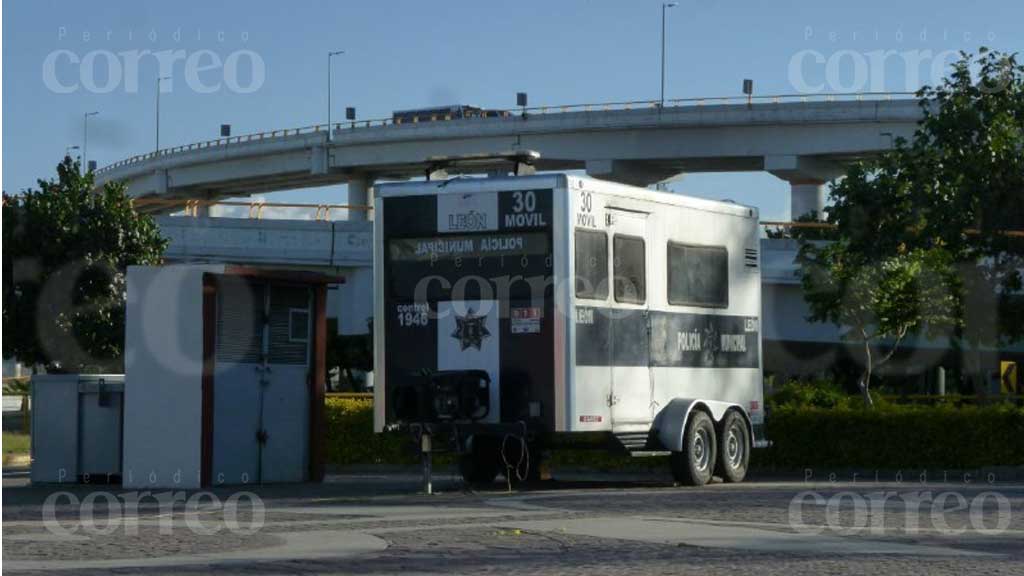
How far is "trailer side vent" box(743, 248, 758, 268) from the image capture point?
22047 millimetres

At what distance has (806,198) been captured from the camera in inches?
3184

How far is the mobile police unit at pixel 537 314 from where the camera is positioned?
18.6 m

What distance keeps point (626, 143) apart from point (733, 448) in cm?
5739

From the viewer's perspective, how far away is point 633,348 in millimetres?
19609

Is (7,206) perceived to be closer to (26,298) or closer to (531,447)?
(26,298)

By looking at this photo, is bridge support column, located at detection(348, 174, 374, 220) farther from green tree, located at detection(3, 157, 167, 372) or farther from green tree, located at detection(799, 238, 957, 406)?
green tree, located at detection(799, 238, 957, 406)

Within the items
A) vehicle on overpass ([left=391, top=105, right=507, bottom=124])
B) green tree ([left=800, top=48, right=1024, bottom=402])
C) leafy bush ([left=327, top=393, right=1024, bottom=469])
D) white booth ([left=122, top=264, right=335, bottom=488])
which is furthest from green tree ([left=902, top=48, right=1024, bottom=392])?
vehicle on overpass ([left=391, top=105, right=507, bottom=124])

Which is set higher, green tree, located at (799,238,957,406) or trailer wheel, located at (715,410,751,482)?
A: green tree, located at (799,238,957,406)

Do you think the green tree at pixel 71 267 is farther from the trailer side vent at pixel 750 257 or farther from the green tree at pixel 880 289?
the trailer side vent at pixel 750 257

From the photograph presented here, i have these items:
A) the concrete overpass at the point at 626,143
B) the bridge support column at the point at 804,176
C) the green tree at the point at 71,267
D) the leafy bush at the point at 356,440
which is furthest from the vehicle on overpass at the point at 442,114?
the leafy bush at the point at 356,440

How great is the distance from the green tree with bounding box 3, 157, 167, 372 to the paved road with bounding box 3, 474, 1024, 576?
21.8 metres

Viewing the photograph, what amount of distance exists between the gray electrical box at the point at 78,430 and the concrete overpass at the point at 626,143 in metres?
53.5

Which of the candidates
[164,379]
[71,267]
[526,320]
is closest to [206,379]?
A: [164,379]

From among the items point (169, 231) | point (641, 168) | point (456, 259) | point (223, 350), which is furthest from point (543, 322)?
point (641, 168)
